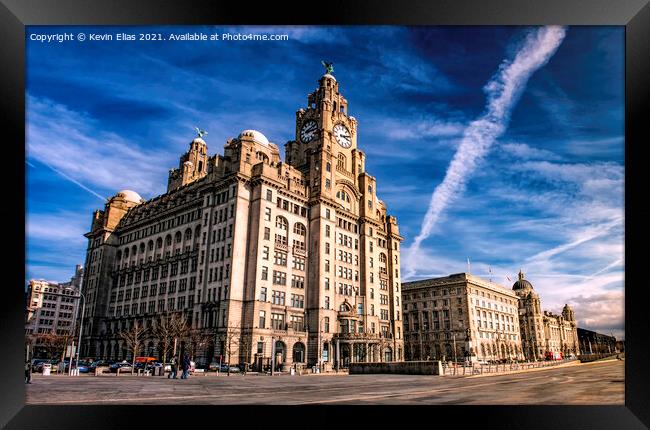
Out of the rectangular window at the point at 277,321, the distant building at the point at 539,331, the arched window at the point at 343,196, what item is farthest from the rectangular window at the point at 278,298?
the distant building at the point at 539,331

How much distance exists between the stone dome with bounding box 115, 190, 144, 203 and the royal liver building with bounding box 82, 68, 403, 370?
86cm

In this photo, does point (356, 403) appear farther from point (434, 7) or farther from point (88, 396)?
point (434, 7)

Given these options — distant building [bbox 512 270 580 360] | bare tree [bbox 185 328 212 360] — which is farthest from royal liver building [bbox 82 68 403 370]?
distant building [bbox 512 270 580 360]

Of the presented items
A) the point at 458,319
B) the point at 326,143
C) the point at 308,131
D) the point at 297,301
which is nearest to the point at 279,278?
the point at 297,301

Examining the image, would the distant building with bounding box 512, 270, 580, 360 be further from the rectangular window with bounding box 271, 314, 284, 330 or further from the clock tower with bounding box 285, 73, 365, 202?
the rectangular window with bounding box 271, 314, 284, 330

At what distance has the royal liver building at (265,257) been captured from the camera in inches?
2411

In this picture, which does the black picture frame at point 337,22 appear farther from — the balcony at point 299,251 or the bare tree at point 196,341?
the balcony at point 299,251

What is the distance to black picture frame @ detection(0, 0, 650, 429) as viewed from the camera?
1927cm

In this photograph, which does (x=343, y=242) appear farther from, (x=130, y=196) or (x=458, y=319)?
(x=130, y=196)

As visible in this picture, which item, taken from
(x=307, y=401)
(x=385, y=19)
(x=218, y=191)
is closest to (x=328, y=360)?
→ (x=218, y=191)

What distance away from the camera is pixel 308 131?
265 feet

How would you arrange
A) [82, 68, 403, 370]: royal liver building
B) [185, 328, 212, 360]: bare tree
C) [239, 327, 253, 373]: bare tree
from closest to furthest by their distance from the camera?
[239, 327, 253, 373]: bare tree, [185, 328, 212, 360]: bare tree, [82, 68, 403, 370]: royal liver building

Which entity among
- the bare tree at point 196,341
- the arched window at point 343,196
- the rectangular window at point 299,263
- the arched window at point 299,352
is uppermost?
the arched window at point 343,196

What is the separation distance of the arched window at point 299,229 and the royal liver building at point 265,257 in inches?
6.4
